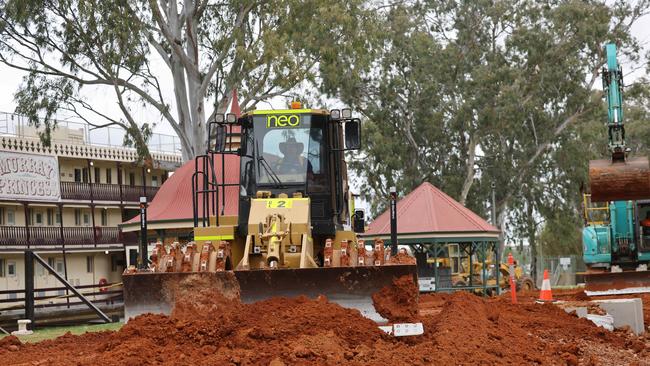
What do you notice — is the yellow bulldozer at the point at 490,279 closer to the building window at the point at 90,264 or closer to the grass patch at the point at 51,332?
the grass patch at the point at 51,332

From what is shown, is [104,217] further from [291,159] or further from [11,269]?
[291,159]

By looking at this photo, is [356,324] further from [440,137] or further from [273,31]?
[440,137]

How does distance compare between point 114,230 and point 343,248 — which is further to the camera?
point 114,230

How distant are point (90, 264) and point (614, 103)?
128 feet

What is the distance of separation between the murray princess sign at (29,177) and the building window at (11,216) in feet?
9.75

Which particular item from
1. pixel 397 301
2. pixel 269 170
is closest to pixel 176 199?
pixel 269 170

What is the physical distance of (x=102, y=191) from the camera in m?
58.4

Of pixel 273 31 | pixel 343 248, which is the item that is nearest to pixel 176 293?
pixel 343 248

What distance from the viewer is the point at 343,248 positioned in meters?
14.5

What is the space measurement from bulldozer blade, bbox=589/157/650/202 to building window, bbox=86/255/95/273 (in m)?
41.6

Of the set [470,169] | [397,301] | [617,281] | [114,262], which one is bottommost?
[114,262]

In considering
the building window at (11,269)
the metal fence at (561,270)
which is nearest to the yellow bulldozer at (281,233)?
the building window at (11,269)

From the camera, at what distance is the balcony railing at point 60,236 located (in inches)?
2029

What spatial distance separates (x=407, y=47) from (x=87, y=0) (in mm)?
22857
